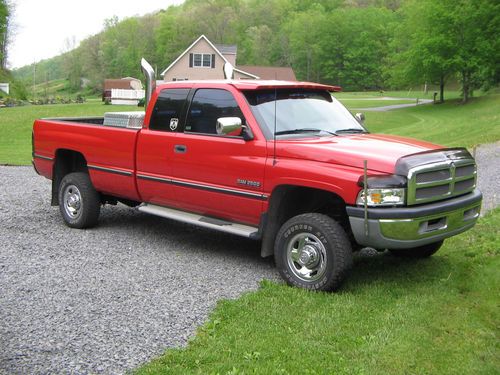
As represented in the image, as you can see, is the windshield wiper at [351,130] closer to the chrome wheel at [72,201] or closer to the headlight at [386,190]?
the headlight at [386,190]

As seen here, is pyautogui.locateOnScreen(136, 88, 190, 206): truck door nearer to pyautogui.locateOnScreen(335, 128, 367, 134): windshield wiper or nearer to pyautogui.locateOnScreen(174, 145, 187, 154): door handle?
pyautogui.locateOnScreen(174, 145, 187, 154): door handle

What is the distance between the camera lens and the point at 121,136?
7.37m

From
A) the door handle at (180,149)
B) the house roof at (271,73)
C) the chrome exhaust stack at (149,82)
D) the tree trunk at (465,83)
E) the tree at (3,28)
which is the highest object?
the tree at (3,28)

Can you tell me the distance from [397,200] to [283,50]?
120m

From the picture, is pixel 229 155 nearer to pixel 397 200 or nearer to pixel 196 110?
pixel 196 110

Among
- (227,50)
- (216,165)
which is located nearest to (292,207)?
(216,165)

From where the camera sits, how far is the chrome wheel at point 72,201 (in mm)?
8140

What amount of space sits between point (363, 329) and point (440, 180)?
1.64 m

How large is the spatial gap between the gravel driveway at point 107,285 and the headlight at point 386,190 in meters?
1.48

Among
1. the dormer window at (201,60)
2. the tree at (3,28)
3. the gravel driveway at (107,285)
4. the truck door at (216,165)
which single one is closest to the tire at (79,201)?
the gravel driveway at (107,285)

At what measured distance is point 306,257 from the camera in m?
5.57

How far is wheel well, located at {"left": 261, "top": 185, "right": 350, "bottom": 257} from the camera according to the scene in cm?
588

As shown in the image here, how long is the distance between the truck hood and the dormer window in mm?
58507

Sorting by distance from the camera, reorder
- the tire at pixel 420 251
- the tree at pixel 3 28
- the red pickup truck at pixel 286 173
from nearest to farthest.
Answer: the red pickup truck at pixel 286 173
the tire at pixel 420 251
the tree at pixel 3 28
